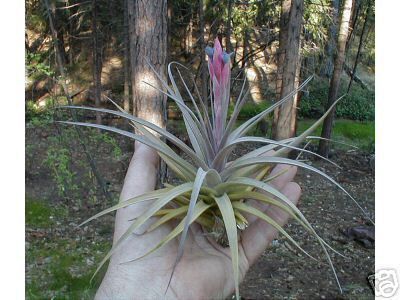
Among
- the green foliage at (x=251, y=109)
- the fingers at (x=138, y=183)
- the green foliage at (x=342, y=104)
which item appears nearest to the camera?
the fingers at (x=138, y=183)

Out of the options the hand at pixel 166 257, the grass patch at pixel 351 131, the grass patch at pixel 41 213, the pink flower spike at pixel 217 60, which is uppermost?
the pink flower spike at pixel 217 60

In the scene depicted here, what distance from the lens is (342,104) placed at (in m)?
10.6

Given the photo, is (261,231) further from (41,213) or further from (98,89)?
(98,89)

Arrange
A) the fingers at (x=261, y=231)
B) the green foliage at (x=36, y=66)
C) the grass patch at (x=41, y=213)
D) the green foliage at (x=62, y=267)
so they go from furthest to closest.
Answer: the grass patch at (x=41, y=213) < the green foliage at (x=36, y=66) < the green foliage at (x=62, y=267) < the fingers at (x=261, y=231)

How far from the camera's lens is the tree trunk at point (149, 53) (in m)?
3.21

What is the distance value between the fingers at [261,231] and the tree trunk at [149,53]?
5.09ft

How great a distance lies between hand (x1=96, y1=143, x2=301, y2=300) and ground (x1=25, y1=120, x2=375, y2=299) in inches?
60.8

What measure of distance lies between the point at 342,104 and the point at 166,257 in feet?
31.8

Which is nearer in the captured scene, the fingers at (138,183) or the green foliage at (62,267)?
the fingers at (138,183)

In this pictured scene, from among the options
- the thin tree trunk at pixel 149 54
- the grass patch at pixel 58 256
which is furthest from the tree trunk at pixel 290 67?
Result: the grass patch at pixel 58 256

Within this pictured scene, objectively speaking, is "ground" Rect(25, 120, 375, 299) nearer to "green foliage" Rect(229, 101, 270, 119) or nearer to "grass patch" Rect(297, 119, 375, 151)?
"grass patch" Rect(297, 119, 375, 151)

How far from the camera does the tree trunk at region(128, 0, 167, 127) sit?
3.21m

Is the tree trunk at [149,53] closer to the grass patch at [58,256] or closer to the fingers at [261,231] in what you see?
the fingers at [261,231]

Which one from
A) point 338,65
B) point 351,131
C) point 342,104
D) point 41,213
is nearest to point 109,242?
point 41,213
